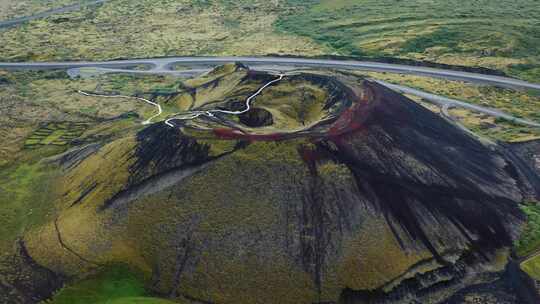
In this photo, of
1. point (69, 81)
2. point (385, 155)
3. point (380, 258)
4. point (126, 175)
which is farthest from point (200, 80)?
point (380, 258)

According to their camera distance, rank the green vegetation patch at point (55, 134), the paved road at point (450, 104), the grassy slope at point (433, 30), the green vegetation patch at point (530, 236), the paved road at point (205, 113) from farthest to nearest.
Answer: the grassy slope at point (433, 30), the paved road at point (450, 104), the green vegetation patch at point (55, 134), the paved road at point (205, 113), the green vegetation patch at point (530, 236)

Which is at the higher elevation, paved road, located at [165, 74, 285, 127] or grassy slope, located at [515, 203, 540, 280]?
paved road, located at [165, 74, 285, 127]

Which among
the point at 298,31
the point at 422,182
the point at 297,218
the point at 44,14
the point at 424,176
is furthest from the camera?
the point at 44,14

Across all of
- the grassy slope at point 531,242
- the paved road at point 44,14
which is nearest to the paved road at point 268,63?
the paved road at point 44,14

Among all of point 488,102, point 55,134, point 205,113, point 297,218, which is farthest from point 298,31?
point 297,218

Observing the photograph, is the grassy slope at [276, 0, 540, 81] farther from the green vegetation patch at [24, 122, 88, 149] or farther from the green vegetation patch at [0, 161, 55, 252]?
the green vegetation patch at [0, 161, 55, 252]

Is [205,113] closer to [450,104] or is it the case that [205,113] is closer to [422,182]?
[422,182]

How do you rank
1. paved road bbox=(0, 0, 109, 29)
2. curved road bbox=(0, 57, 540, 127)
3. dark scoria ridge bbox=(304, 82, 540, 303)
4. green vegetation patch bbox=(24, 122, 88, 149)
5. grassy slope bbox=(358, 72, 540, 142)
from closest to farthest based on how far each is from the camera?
dark scoria ridge bbox=(304, 82, 540, 303) → grassy slope bbox=(358, 72, 540, 142) → green vegetation patch bbox=(24, 122, 88, 149) → curved road bbox=(0, 57, 540, 127) → paved road bbox=(0, 0, 109, 29)

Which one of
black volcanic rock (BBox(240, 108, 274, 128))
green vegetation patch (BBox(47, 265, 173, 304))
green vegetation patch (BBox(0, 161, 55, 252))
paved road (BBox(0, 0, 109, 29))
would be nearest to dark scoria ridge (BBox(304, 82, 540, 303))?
black volcanic rock (BBox(240, 108, 274, 128))

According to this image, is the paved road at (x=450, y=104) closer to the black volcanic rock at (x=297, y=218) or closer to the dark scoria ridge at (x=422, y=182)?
the dark scoria ridge at (x=422, y=182)
